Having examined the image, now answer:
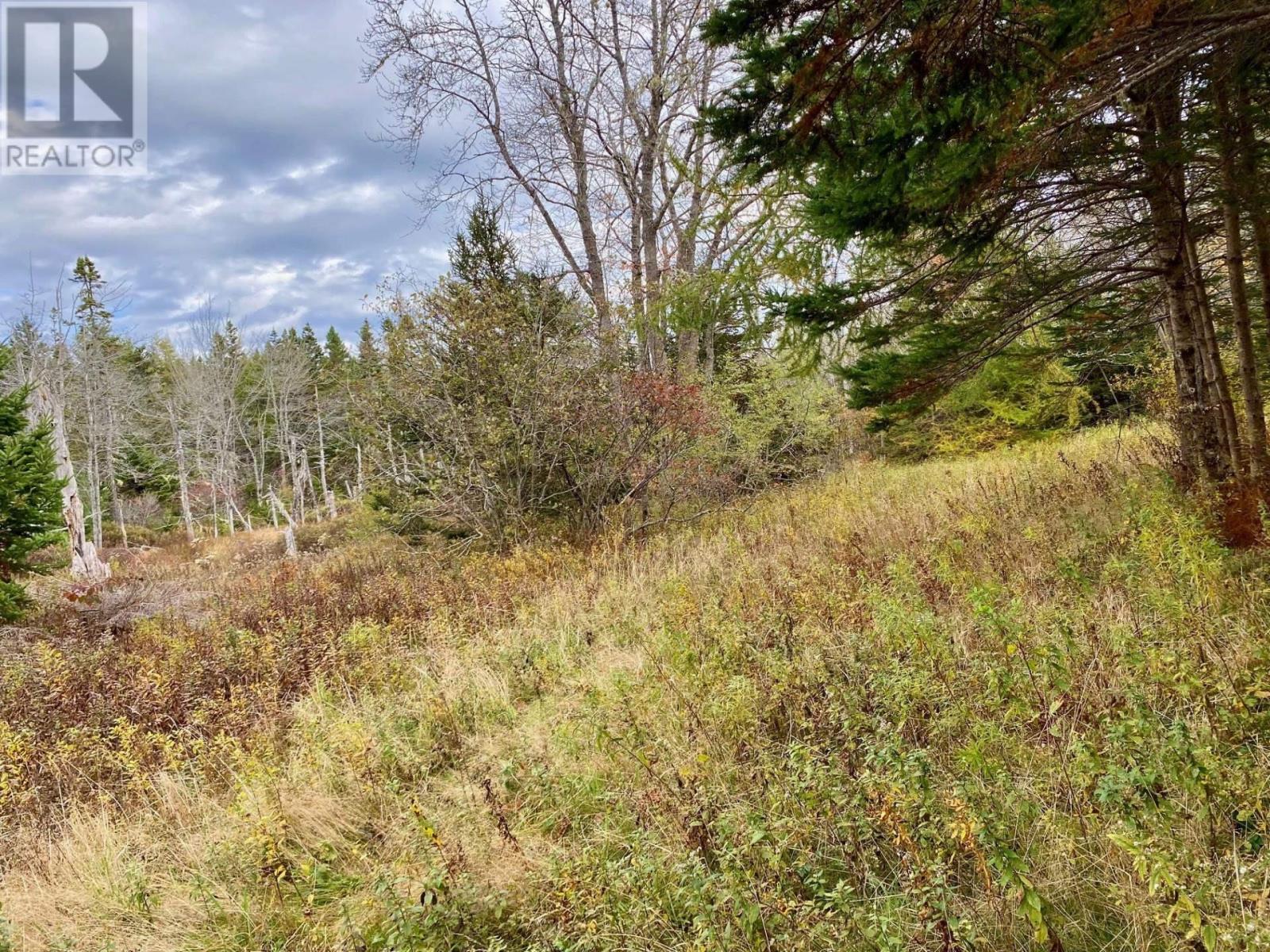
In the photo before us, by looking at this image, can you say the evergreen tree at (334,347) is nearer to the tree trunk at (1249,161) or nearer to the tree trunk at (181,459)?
the tree trunk at (181,459)

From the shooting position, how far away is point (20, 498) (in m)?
7.50

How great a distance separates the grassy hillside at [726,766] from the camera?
1.82 metres

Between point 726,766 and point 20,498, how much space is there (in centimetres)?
947

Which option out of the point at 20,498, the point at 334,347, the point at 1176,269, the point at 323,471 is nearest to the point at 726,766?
the point at 1176,269

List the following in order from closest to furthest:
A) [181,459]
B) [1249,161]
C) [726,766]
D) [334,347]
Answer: [726,766] → [1249,161] → [181,459] → [334,347]

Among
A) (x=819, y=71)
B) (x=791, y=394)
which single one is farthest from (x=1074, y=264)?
(x=791, y=394)

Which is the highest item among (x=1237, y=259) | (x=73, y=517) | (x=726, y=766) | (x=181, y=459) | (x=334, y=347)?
(x=334, y=347)

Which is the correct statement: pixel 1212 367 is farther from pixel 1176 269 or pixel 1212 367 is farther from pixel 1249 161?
pixel 1249 161

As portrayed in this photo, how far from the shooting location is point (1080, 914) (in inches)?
69.8

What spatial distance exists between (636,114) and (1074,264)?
10.5 m

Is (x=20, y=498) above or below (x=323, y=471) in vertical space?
below

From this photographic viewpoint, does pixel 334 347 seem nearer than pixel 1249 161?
No

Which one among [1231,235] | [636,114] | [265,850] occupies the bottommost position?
[265,850]

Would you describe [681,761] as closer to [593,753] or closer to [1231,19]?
[593,753]
